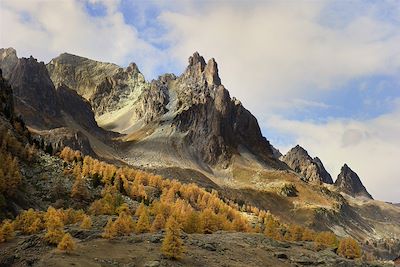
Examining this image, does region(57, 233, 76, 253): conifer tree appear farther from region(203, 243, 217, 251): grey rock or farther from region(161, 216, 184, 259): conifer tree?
region(203, 243, 217, 251): grey rock

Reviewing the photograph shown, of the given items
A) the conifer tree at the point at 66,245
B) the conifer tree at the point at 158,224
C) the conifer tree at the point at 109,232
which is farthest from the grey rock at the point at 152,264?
the conifer tree at the point at 158,224

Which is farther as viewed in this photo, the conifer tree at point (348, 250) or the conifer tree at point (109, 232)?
the conifer tree at point (348, 250)

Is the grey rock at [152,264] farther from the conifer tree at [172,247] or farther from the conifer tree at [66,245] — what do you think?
the conifer tree at [66,245]

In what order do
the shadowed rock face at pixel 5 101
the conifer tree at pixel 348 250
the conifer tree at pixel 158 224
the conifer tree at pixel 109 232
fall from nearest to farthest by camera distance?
the conifer tree at pixel 109 232, the conifer tree at pixel 158 224, the conifer tree at pixel 348 250, the shadowed rock face at pixel 5 101

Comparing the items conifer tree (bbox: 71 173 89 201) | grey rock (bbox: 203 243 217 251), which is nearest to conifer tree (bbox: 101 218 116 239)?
grey rock (bbox: 203 243 217 251)

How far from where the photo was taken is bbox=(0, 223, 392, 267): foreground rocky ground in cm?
5900

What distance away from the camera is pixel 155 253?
66.8m

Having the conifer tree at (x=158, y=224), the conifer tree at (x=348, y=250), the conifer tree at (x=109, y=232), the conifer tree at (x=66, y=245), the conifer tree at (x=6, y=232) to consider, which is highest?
the conifer tree at (x=348, y=250)

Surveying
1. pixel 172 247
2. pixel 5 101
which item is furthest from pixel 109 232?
pixel 5 101

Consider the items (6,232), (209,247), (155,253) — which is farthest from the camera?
(209,247)

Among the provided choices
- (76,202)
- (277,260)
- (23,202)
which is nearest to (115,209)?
(76,202)

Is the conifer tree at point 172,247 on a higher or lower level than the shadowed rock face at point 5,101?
lower

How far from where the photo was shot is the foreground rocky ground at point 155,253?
194 ft

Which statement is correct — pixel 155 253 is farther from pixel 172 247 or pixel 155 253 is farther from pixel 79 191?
pixel 79 191
